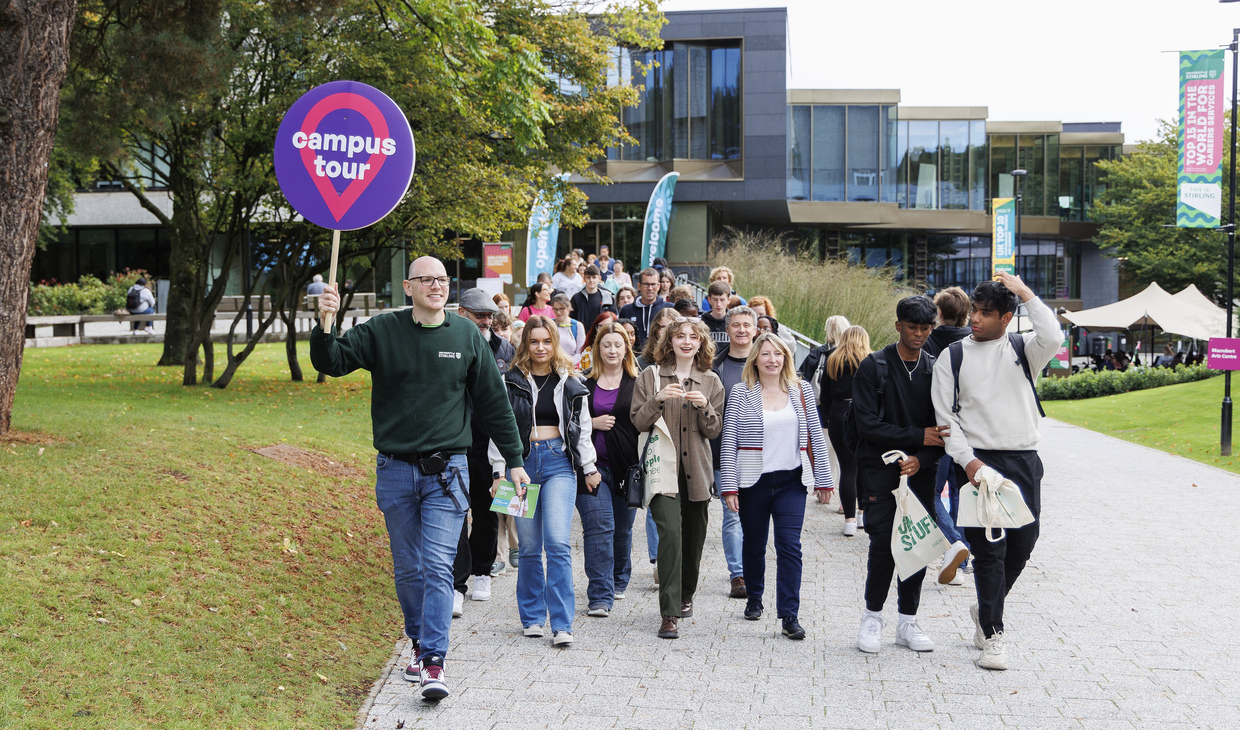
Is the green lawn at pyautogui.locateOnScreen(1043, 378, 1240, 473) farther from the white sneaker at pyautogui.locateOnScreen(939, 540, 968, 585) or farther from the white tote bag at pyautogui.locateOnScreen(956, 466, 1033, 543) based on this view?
the white tote bag at pyautogui.locateOnScreen(956, 466, 1033, 543)

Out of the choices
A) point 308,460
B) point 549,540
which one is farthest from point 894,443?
point 308,460

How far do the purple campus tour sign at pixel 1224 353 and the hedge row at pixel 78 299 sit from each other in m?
28.6

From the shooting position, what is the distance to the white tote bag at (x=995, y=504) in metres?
5.30

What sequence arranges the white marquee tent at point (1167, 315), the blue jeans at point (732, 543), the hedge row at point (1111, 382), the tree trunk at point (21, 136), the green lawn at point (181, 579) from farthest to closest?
the white marquee tent at point (1167, 315) < the hedge row at point (1111, 382) < the tree trunk at point (21, 136) < the blue jeans at point (732, 543) < the green lawn at point (181, 579)

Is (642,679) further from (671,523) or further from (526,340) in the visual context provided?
(526,340)

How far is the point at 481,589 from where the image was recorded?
7.05m

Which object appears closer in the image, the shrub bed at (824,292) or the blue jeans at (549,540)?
the blue jeans at (549,540)

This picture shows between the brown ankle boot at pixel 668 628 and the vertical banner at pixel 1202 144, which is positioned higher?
the vertical banner at pixel 1202 144

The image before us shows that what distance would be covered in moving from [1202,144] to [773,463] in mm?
15293

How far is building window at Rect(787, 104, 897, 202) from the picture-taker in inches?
1805

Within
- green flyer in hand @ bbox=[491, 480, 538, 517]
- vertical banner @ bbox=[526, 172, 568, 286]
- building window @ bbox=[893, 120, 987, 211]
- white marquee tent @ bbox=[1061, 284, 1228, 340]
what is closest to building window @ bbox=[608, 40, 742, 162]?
building window @ bbox=[893, 120, 987, 211]

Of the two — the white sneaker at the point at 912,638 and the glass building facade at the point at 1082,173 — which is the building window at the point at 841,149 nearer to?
the glass building facade at the point at 1082,173

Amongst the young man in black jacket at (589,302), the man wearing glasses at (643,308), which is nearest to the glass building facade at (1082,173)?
the young man in black jacket at (589,302)

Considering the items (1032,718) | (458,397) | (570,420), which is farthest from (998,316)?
(458,397)
